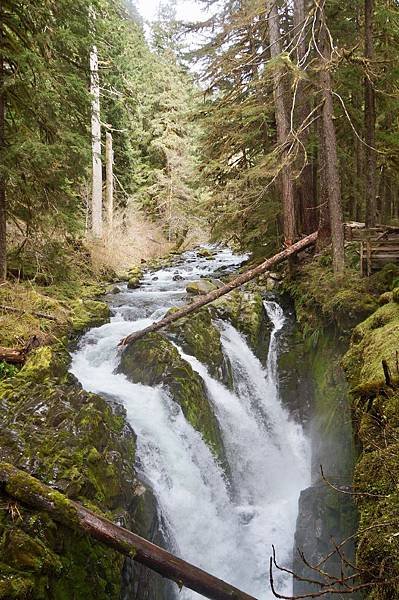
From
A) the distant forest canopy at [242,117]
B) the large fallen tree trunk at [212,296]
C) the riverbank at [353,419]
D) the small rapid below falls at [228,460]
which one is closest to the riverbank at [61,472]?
the small rapid below falls at [228,460]

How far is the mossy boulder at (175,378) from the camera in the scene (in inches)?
287

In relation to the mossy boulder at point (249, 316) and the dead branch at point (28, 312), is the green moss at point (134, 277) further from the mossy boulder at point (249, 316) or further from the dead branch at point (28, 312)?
the dead branch at point (28, 312)

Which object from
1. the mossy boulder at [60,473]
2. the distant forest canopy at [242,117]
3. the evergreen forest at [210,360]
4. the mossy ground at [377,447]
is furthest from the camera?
the distant forest canopy at [242,117]

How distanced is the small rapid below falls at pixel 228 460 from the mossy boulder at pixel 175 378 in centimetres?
18

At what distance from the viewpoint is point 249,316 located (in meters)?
10.6

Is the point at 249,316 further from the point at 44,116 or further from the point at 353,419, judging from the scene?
the point at 44,116

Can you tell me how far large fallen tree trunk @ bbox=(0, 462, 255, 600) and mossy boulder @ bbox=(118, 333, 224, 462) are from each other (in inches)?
138

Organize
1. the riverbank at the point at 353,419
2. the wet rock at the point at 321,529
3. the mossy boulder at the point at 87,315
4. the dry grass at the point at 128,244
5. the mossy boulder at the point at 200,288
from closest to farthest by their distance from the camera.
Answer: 1. the riverbank at the point at 353,419
2. the wet rock at the point at 321,529
3. the mossy boulder at the point at 87,315
4. the mossy boulder at the point at 200,288
5. the dry grass at the point at 128,244

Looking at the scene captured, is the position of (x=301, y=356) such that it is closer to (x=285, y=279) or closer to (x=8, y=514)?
(x=285, y=279)

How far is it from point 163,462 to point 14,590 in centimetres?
334

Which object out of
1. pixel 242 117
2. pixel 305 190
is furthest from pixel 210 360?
pixel 242 117

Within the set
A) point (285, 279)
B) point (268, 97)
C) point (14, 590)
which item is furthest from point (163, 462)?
point (268, 97)

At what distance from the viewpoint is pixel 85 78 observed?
9.59 metres

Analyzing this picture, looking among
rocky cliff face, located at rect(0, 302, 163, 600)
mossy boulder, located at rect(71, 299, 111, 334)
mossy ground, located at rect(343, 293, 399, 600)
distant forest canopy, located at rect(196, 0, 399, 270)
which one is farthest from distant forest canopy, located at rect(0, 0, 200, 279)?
mossy ground, located at rect(343, 293, 399, 600)
